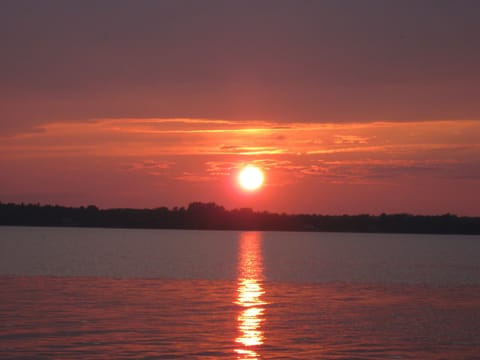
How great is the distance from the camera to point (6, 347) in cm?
2900

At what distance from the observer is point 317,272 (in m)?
81.6

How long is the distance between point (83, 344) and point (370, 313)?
17.3 m

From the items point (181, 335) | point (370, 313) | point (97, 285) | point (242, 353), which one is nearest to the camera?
point (242, 353)

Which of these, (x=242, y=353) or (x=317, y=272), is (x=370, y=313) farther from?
(x=317, y=272)

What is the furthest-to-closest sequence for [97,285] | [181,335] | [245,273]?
[245,273] → [97,285] → [181,335]

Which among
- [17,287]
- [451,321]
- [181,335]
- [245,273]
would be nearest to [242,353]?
[181,335]

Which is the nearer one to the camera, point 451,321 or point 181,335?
point 181,335

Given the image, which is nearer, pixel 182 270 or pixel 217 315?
pixel 217 315

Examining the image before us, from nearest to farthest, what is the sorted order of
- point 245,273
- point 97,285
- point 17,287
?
1. point 17,287
2. point 97,285
3. point 245,273

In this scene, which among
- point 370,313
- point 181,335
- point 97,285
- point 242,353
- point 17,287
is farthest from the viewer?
point 97,285

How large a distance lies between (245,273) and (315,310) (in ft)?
116

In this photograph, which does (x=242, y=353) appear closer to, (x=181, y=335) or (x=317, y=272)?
(x=181, y=335)

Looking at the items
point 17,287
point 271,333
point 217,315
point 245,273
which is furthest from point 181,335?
point 245,273

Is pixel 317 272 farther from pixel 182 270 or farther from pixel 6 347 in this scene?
pixel 6 347
